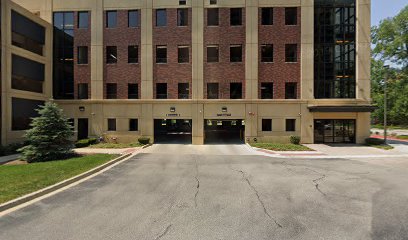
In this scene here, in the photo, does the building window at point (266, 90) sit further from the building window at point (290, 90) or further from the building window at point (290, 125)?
the building window at point (290, 125)

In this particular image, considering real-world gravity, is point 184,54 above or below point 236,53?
below

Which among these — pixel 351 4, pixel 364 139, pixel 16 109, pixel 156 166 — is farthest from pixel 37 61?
pixel 364 139

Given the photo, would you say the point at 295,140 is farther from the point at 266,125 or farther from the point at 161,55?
the point at 161,55

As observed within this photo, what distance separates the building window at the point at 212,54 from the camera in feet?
80.9

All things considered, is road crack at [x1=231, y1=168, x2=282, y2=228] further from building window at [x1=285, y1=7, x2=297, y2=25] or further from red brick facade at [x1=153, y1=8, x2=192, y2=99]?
building window at [x1=285, y1=7, x2=297, y2=25]

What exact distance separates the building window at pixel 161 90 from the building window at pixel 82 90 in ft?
29.1

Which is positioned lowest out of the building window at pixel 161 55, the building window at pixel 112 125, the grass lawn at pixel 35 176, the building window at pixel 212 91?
the grass lawn at pixel 35 176

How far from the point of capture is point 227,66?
24516 mm

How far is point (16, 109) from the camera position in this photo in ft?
68.4

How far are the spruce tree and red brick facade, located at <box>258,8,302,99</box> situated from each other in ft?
67.2

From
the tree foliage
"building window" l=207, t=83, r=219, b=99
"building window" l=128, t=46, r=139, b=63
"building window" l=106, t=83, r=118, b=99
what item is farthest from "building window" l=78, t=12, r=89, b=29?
the tree foliage

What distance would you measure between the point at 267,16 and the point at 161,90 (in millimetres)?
15360

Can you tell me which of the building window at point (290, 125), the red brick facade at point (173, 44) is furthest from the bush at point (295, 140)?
the red brick facade at point (173, 44)

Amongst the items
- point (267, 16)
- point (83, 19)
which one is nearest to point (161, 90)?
point (83, 19)
